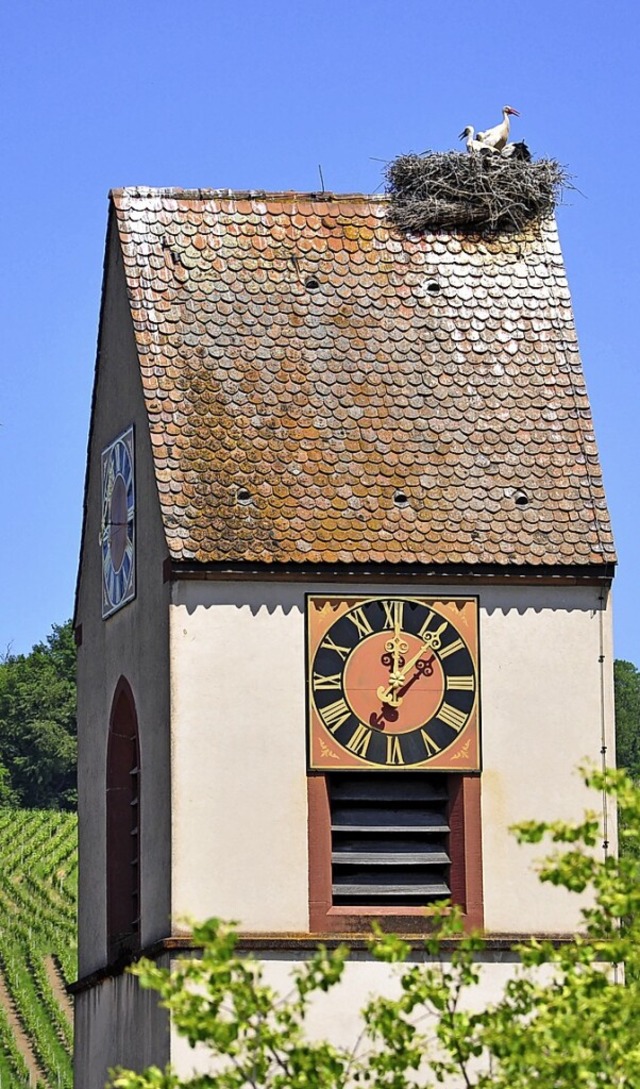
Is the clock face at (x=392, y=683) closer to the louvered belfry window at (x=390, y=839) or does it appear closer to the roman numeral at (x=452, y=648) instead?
the roman numeral at (x=452, y=648)

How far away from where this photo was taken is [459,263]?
27844mm

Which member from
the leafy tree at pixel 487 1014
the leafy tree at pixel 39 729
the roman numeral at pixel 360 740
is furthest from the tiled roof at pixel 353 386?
the leafy tree at pixel 39 729

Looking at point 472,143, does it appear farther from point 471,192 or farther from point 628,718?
point 628,718

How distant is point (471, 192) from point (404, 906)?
22.7 feet

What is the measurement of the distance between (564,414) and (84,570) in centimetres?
588

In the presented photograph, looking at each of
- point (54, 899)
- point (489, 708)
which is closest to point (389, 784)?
point (489, 708)

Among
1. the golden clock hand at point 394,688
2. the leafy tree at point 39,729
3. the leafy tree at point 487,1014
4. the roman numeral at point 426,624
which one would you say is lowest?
the leafy tree at point 487,1014

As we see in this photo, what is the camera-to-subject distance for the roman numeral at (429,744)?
25.5 meters

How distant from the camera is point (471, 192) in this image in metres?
27.9

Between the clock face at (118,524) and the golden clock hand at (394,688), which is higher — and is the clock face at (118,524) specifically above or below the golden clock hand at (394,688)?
above

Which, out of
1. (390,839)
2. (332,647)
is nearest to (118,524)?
(332,647)

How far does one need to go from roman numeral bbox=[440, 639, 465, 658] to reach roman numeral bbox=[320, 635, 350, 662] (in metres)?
0.86

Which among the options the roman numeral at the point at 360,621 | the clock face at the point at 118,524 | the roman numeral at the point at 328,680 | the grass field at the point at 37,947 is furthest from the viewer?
the grass field at the point at 37,947

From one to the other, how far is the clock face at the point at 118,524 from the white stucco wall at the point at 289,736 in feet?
6.81
